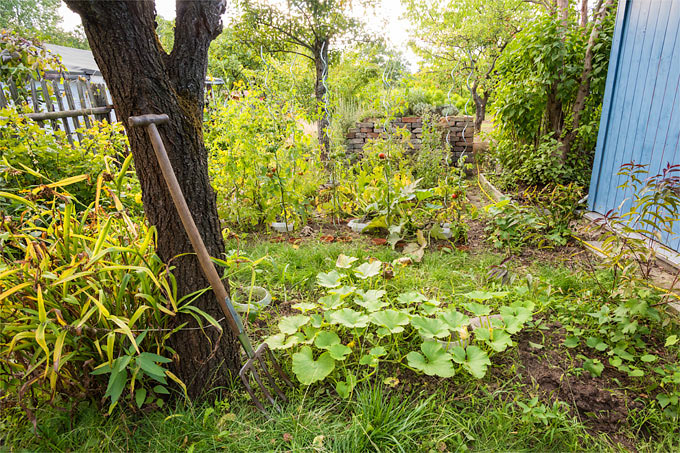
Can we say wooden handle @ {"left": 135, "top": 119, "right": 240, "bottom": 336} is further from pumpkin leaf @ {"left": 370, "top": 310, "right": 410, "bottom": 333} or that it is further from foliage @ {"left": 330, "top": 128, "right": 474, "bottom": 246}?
foliage @ {"left": 330, "top": 128, "right": 474, "bottom": 246}

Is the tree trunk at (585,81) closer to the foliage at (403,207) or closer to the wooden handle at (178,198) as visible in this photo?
the foliage at (403,207)

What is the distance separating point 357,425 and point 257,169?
254 cm

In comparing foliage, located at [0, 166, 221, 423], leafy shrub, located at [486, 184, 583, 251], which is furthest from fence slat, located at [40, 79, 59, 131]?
leafy shrub, located at [486, 184, 583, 251]

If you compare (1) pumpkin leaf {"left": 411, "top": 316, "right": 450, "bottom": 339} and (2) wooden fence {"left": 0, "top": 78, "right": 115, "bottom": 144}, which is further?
(2) wooden fence {"left": 0, "top": 78, "right": 115, "bottom": 144}

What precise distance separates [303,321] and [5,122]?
2.66 meters

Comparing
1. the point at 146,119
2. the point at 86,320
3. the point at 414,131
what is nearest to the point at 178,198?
the point at 146,119

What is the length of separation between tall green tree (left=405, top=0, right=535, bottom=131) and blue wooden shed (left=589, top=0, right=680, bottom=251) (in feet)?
16.3

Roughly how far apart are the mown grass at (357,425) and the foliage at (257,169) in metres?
2.06

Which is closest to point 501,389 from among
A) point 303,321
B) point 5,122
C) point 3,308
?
point 303,321

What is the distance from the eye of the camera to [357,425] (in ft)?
4.33

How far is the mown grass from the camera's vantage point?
1.30 meters

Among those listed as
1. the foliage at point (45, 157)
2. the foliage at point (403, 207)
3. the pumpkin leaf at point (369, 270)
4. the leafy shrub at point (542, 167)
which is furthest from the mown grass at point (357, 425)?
the leafy shrub at point (542, 167)

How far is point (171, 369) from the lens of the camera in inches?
58.3

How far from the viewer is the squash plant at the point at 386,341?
59.0 inches
